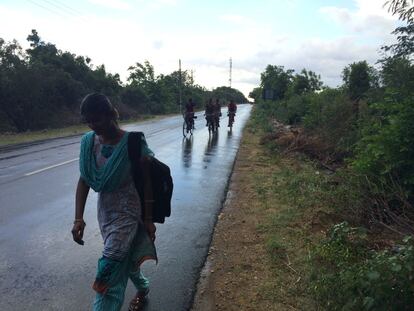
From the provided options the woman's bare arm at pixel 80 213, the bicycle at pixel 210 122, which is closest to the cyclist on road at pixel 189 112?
the bicycle at pixel 210 122

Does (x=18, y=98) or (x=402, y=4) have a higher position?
(x=402, y=4)

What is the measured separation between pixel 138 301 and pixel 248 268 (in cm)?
149

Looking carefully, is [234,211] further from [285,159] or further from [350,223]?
Result: [285,159]

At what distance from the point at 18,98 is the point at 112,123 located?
2647 centimetres

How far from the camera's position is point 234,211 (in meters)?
7.77

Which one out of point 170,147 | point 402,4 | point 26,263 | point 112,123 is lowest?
point 170,147

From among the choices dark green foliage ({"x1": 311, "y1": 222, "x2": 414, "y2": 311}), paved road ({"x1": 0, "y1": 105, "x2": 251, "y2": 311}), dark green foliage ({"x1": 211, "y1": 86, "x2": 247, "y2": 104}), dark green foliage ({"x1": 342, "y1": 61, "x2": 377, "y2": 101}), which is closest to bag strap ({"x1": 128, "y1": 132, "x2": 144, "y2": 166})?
paved road ({"x1": 0, "y1": 105, "x2": 251, "y2": 311})

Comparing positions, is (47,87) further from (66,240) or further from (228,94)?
(228,94)

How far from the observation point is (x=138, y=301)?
4102 mm

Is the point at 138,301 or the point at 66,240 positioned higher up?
the point at 138,301

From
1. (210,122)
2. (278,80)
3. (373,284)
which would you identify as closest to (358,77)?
(210,122)

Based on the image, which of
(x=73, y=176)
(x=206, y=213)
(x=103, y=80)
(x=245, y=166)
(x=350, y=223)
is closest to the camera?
(x=350, y=223)

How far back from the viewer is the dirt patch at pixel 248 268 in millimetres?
4301

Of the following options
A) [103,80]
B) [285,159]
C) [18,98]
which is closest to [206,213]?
[285,159]
